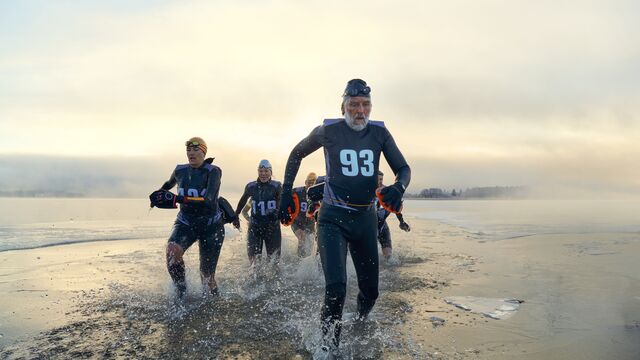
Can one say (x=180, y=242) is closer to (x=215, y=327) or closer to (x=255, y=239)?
(x=215, y=327)

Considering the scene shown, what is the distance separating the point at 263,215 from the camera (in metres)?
9.02

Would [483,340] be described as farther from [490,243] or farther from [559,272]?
[490,243]

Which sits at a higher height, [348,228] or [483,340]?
[348,228]

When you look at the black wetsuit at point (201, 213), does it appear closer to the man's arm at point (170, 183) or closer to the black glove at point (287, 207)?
the man's arm at point (170, 183)

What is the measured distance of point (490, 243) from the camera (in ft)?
46.3

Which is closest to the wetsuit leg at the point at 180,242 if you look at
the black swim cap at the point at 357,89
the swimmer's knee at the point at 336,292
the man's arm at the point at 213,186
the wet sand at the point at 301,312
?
the wet sand at the point at 301,312

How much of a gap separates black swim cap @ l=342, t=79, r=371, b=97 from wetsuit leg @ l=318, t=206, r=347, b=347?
1.14m

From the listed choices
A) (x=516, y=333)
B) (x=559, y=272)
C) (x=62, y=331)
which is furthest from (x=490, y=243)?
(x=62, y=331)

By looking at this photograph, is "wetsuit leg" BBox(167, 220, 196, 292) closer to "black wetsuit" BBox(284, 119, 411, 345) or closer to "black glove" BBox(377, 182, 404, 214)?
"black wetsuit" BBox(284, 119, 411, 345)

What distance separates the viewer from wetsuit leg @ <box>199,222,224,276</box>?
635 cm

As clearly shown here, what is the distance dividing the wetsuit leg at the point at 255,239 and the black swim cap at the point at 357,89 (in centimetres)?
511

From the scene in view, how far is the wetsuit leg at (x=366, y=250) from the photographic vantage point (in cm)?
441

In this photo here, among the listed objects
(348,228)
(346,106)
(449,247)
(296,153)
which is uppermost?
(346,106)

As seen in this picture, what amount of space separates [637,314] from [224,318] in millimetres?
4735
